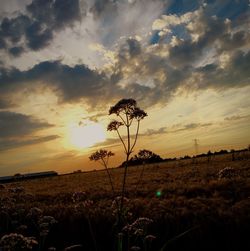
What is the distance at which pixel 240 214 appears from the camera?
1184 centimetres

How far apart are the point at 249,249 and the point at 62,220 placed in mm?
6961

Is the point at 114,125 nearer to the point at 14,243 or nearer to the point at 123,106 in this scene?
the point at 123,106

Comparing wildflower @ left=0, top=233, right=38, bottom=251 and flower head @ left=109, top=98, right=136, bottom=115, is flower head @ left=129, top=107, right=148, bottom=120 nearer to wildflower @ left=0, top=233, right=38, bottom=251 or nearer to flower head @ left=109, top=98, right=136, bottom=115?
flower head @ left=109, top=98, right=136, bottom=115

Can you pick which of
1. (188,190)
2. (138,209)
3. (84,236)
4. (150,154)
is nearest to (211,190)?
(188,190)

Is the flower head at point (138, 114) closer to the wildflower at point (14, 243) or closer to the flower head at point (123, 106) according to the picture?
the flower head at point (123, 106)

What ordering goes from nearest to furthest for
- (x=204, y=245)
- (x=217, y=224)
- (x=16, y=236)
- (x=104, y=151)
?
1. (x=16, y=236)
2. (x=104, y=151)
3. (x=204, y=245)
4. (x=217, y=224)

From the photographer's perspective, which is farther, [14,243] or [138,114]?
[138,114]

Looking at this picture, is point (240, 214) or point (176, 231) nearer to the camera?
point (176, 231)

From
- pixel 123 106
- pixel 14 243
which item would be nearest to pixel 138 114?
pixel 123 106

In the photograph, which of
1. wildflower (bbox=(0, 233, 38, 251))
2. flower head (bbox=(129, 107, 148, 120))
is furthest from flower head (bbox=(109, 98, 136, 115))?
wildflower (bbox=(0, 233, 38, 251))

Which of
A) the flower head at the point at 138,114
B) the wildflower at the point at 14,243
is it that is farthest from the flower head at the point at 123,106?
the wildflower at the point at 14,243

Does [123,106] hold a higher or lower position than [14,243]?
higher

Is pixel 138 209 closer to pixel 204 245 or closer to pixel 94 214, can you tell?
pixel 94 214

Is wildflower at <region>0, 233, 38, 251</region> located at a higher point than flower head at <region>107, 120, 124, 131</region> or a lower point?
lower
